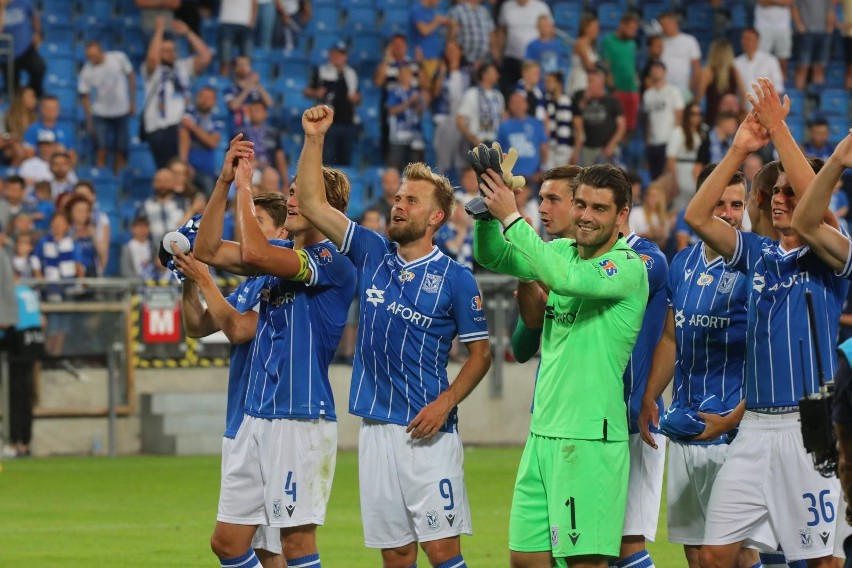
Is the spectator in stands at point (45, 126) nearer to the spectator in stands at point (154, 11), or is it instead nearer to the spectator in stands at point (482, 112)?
the spectator in stands at point (154, 11)

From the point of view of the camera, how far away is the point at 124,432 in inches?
695

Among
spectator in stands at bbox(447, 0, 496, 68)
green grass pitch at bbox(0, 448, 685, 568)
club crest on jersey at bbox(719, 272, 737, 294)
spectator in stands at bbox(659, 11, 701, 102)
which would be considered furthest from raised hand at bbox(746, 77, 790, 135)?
spectator in stands at bbox(659, 11, 701, 102)

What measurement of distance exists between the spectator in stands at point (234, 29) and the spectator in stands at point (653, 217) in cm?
599

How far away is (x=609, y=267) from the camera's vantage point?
262 inches

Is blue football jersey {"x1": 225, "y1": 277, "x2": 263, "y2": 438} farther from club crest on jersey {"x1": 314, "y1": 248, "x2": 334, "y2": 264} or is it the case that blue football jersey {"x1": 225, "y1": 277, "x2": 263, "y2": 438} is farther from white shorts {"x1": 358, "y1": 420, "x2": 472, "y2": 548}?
white shorts {"x1": 358, "y1": 420, "x2": 472, "y2": 548}

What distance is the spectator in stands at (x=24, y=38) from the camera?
20.0m

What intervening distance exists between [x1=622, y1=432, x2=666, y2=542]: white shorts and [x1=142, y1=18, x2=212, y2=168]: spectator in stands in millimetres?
12988

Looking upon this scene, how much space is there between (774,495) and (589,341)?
1121mm

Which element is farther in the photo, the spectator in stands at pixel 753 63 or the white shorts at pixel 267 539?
the spectator in stands at pixel 753 63

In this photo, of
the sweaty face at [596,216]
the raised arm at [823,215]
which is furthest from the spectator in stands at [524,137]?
the raised arm at [823,215]

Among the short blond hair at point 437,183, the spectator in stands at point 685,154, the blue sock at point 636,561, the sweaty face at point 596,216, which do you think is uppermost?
the spectator in stands at point 685,154

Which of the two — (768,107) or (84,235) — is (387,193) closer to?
(84,235)

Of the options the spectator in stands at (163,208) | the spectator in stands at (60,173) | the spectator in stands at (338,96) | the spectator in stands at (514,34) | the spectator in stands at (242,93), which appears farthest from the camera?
the spectator in stands at (514,34)

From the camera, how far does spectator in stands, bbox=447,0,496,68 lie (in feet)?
71.3
